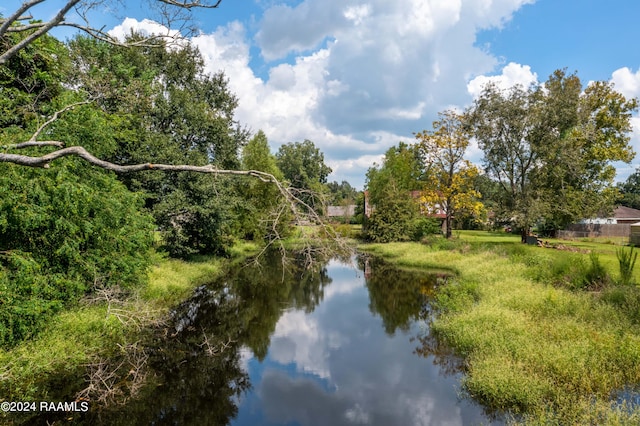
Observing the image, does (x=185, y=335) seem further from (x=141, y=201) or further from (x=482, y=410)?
(x=482, y=410)

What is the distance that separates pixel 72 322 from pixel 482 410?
12.4 m

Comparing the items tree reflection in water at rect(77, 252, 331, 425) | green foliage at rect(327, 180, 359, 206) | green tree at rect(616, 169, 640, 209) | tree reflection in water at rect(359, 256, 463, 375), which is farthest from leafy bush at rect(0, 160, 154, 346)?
green tree at rect(616, 169, 640, 209)

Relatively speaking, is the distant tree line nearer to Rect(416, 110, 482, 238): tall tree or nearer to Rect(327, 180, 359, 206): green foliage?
Rect(416, 110, 482, 238): tall tree

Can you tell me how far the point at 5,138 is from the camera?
10.2 meters

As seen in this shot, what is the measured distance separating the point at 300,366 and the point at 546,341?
818 centimetres

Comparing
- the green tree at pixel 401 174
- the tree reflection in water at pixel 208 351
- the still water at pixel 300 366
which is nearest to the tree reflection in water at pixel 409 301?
the still water at pixel 300 366

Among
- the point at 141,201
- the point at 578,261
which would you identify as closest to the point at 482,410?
the point at 578,261

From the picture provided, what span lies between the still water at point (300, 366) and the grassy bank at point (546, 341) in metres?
0.87

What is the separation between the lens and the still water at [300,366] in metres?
9.48

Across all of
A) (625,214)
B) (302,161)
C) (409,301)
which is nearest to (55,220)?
(409,301)

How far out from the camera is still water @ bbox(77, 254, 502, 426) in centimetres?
948

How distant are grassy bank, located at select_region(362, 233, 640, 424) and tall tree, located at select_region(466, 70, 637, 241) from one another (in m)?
13.6

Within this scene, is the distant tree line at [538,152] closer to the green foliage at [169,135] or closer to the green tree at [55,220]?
the green foliage at [169,135]

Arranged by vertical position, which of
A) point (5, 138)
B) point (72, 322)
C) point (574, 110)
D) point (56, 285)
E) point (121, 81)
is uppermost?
point (574, 110)
